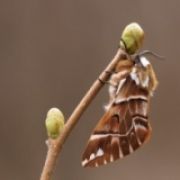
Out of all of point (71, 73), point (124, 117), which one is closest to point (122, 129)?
point (124, 117)

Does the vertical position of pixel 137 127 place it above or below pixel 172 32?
below

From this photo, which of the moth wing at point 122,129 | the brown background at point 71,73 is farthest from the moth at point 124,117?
the brown background at point 71,73

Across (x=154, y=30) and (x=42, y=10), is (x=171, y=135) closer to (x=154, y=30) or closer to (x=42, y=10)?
(x=154, y=30)

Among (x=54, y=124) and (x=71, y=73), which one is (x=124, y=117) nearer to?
(x=54, y=124)

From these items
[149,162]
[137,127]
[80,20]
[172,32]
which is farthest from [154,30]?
[137,127]

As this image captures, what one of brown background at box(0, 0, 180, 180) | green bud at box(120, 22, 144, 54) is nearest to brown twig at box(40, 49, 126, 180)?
green bud at box(120, 22, 144, 54)

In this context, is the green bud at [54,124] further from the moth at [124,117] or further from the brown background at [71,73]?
the brown background at [71,73]

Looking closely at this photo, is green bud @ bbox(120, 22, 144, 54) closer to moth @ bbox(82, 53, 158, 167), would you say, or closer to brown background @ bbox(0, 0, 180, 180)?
moth @ bbox(82, 53, 158, 167)
